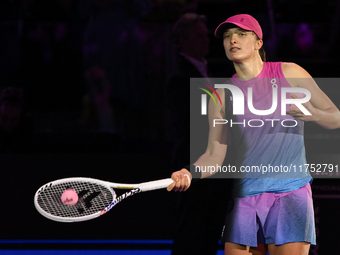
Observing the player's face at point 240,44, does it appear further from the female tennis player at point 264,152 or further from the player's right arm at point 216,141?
the player's right arm at point 216,141

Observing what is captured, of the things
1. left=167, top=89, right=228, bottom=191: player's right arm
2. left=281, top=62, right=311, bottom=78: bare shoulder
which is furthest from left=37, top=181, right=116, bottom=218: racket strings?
left=281, top=62, right=311, bottom=78: bare shoulder

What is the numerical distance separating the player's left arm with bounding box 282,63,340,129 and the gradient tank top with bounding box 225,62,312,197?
4 cm

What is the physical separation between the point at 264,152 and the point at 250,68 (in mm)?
418

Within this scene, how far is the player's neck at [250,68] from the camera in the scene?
2414mm

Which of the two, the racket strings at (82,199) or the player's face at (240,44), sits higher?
the player's face at (240,44)

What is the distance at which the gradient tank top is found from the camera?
89.1 inches

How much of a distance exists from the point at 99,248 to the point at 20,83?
92.4 inches

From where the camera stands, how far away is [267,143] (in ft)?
7.61

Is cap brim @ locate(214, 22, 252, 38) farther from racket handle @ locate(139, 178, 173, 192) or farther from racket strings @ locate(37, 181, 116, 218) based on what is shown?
racket strings @ locate(37, 181, 116, 218)

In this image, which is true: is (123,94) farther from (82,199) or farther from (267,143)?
(267,143)

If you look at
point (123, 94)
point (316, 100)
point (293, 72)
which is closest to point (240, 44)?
point (293, 72)

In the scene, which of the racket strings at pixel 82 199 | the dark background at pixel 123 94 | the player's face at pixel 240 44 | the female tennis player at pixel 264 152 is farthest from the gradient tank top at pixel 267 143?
the dark background at pixel 123 94

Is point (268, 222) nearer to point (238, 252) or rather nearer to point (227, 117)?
point (238, 252)

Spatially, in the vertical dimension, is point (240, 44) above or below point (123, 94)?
→ above
